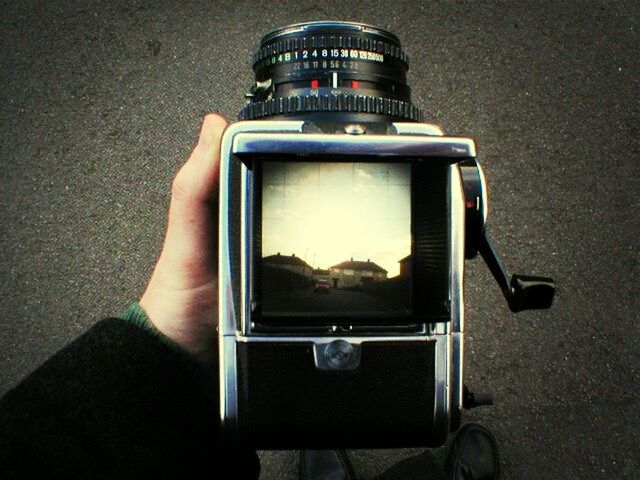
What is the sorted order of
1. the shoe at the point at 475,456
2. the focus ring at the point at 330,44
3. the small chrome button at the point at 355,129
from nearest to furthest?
the small chrome button at the point at 355,129 < the focus ring at the point at 330,44 < the shoe at the point at 475,456

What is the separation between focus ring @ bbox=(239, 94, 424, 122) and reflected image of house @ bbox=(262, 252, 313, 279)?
15cm

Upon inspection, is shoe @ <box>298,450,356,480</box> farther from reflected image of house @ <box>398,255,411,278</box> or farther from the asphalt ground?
reflected image of house @ <box>398,255,411,278</box>

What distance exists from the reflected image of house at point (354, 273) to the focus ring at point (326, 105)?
15 centimetres

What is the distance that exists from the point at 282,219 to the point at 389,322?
133 millimetres

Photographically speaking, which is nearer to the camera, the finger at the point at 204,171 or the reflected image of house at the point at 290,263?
the reflected image of house at the point at 290,263

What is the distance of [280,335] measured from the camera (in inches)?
19.7

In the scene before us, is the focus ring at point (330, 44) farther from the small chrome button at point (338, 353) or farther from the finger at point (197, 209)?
the small chrome button at point (338, 353)

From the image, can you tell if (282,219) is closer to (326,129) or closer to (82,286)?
(326,129)

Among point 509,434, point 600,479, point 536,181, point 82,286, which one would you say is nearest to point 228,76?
point 82,286

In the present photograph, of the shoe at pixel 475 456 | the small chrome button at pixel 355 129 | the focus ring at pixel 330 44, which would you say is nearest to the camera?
the small chrome button at pixel 355 129

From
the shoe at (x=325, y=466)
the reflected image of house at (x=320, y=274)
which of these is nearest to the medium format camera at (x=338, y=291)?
the reflected image of house at (x=320, y=274)

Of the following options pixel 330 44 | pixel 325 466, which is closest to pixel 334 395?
pixel 330 44

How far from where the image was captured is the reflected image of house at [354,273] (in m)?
0.49

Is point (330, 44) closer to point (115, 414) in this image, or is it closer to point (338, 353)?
point (338, 353)
